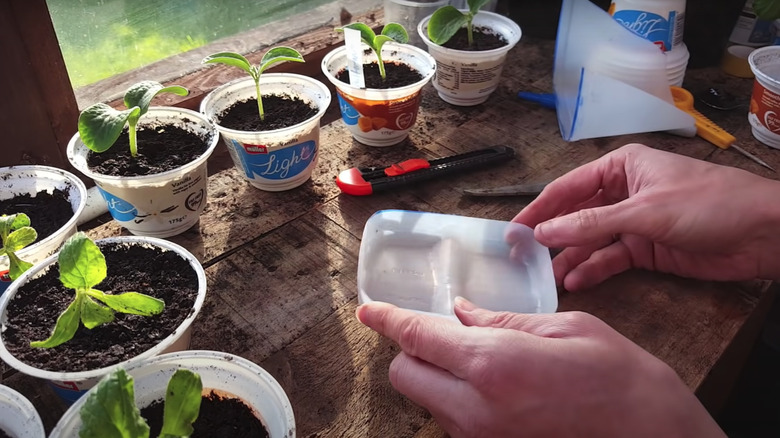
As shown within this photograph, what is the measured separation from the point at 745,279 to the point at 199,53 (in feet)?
3.58

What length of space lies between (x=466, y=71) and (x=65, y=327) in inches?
33.3

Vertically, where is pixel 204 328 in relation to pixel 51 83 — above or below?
below

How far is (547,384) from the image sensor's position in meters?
Result: 0.56

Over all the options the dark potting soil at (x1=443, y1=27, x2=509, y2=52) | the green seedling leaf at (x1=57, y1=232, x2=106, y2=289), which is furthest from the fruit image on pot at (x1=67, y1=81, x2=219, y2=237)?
the dark potting soil at (x1=443, y1=27, x2=509, y2=52)

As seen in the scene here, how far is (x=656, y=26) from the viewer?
116 cm

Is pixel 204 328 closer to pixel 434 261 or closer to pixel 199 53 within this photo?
pixel 434 261

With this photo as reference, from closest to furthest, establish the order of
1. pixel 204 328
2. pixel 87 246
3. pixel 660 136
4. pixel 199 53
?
pixel 87 246, pixel 204 328, pixel 660 136, pixel 199 53

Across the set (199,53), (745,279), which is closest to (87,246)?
(199,53)

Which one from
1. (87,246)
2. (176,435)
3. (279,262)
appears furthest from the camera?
(279,262)

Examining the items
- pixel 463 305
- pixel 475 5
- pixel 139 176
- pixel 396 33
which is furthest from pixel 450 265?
pixel 475 5

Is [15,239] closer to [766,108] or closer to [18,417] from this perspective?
[18,417]

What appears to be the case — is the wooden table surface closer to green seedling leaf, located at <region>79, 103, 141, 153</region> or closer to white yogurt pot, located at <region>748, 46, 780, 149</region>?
white yogurt pot, located at <region>748, 46, 780, 149</region>

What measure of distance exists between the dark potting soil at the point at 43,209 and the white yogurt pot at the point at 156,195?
0.19ft

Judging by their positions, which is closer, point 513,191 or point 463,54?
point 513,191
